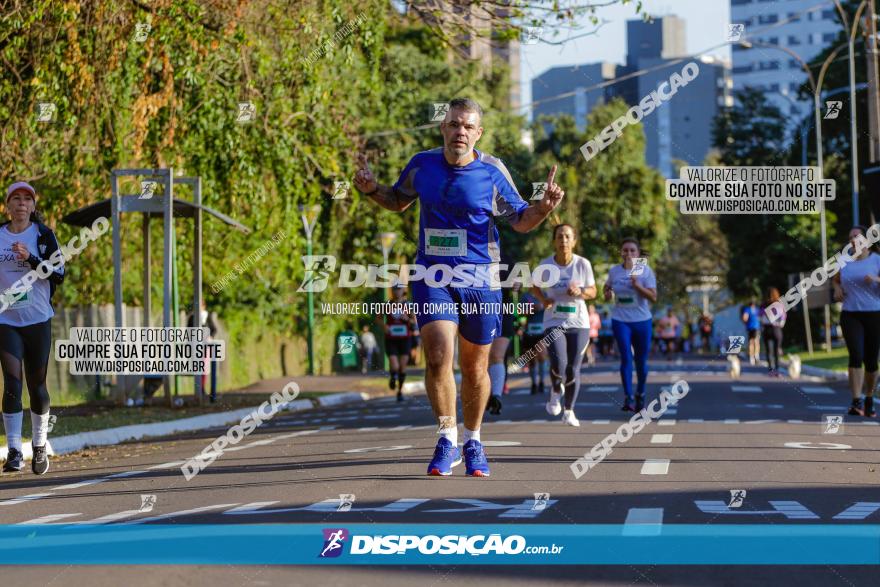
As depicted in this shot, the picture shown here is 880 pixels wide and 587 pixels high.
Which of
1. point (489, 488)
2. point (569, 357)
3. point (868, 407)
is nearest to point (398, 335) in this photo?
point (569, 357)

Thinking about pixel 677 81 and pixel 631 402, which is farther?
pixel 677 81

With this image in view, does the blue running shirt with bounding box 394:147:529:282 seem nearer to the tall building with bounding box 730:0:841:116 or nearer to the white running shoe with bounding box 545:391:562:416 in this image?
the white running shoe with bounding box 545:391:562:416

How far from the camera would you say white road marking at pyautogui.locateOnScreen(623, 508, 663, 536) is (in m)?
7.04

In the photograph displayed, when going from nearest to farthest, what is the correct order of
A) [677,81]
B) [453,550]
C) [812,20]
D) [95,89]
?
[453,550], [95,89], [677,81], [812,20]

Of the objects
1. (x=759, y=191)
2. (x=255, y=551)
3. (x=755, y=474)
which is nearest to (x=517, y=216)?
(x=755, y=474)

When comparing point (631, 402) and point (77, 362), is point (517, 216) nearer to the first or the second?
point (631, 402)

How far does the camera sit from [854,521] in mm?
7465

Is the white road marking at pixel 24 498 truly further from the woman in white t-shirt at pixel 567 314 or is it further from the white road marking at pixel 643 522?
the woman in white t-shirt at pixel 567 314

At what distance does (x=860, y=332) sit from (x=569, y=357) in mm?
3207

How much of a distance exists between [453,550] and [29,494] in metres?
4.45

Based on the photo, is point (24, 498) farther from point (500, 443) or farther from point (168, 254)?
point (168, 254)

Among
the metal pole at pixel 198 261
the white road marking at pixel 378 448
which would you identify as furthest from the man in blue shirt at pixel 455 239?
the metal pole at pixel 198 261

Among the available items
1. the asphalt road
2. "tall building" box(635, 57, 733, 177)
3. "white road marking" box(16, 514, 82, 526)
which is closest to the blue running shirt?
the asphalt road

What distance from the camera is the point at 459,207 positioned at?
942 cm
